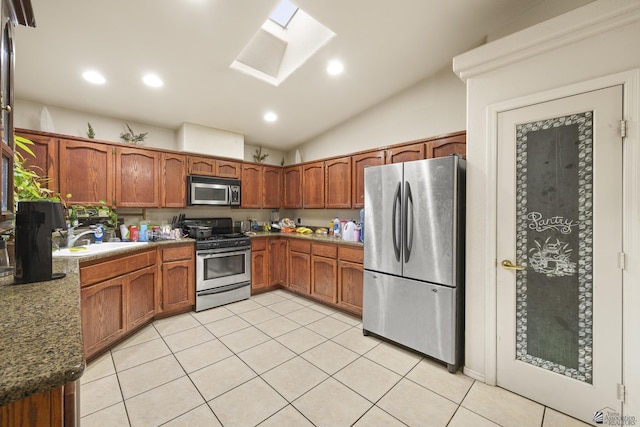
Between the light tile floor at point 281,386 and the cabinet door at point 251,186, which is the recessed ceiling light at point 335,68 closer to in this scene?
the cabinet door at point 251,186

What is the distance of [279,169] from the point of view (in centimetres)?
461

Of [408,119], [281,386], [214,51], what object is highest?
[214,51]

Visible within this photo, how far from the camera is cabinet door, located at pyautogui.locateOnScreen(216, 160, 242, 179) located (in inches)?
151

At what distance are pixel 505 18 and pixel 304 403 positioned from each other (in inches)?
134

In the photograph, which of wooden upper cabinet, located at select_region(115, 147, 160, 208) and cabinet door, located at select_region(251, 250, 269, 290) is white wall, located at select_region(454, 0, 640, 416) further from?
wooden upper cabinet, located at select_region(115, 147, 160, 208)

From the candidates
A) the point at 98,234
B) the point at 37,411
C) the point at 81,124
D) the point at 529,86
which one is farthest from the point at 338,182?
the point at 37,411

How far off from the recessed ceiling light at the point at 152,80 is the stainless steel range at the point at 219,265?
5.42 feet

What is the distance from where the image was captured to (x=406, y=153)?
3.10m

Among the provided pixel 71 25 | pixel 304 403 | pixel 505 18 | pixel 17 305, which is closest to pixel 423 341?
pixel 304 403

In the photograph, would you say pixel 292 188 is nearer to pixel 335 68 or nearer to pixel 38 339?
pixel 335 68

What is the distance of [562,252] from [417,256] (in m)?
0.93

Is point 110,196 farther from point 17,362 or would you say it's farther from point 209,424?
point 17,362

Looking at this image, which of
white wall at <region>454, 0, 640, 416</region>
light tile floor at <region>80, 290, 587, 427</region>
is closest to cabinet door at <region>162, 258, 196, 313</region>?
light tile floor at <region>80, 290, 587, 427</region>

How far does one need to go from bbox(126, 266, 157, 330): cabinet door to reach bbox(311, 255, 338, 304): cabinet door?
1863 millimetres
